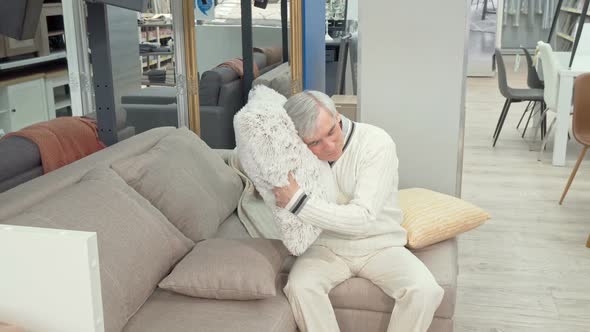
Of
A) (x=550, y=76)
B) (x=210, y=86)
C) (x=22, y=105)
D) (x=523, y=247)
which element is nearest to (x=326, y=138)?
(x=523, y=247)

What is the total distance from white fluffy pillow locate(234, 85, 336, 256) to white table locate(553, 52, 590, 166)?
406cm

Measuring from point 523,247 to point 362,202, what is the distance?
209cm

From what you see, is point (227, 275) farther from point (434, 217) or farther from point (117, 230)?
point (434, 217)

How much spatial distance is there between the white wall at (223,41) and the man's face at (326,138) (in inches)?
99.9

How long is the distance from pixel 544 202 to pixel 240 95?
89.5 inches

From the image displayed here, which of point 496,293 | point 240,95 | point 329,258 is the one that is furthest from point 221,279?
point 240,95

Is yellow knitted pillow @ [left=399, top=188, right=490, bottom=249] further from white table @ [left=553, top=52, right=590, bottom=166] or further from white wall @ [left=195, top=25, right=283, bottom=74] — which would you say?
white table @ [left=553, top=52, right=590, bottom=166]

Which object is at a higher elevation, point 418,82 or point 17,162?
point 418,82

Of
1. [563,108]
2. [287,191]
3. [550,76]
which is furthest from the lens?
[550,76]

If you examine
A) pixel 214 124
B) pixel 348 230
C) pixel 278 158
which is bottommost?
pixel 214 124

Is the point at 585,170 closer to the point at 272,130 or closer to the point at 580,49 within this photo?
the point at 580,49

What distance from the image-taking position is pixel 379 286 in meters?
2.55

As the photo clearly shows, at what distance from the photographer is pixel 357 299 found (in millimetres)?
2568

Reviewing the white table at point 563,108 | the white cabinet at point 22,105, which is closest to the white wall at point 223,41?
the white cabinet at point 22,105
